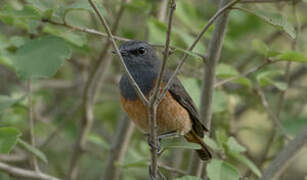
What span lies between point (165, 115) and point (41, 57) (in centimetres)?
143

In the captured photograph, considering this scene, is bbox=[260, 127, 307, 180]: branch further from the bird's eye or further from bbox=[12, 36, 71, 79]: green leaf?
bbox=[12, 36, 71, 79]: green leaf

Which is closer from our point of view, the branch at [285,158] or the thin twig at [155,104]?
the thin twig at [155,104]

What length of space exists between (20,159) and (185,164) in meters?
2.51

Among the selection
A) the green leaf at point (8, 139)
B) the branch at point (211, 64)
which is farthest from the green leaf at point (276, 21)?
the green leaf at point (8, 139)

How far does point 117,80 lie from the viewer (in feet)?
23.0

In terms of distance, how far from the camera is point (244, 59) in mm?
6828

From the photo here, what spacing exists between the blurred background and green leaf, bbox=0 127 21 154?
40 cm

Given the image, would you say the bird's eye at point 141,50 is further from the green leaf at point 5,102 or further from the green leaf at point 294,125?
the green leaf at point 294,125

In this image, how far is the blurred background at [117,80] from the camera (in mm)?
3373

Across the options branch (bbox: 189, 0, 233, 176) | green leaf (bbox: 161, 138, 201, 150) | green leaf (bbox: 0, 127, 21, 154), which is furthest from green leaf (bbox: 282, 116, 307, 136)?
green leaf (bbox: 0, 127, 21, 154)

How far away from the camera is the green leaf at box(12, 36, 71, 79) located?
3148mm

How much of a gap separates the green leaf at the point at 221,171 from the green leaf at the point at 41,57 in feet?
4.40

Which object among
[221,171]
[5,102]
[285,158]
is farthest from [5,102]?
[285,158]

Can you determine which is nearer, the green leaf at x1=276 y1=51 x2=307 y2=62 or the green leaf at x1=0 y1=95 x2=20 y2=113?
the green leaf at x1=276 y1=51 x2=307 y2=62
